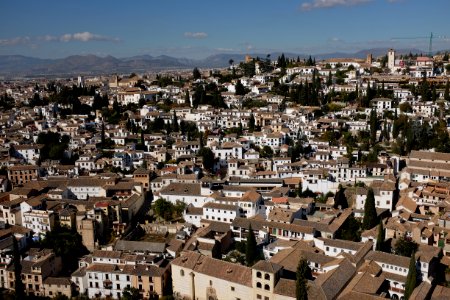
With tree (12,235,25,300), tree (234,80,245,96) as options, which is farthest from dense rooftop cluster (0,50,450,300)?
tree (234,80,245,96)

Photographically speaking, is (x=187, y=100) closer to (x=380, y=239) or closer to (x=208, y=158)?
(x=208, y=158)

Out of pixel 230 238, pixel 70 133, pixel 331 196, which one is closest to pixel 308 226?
pixel 230 238

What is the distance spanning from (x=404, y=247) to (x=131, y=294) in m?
14.8

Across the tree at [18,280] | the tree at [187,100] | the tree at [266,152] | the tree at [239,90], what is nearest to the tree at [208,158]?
the tree at [266,152]

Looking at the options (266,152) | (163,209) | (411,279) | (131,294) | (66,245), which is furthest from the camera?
(266,152)

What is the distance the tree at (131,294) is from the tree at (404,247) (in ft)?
46.5

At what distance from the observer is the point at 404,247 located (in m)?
22.9

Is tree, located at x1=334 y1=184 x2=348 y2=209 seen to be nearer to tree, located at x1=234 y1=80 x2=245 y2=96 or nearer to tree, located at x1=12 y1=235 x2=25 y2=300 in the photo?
tree, located at x1=12 y1=235 x2=25 y2=300

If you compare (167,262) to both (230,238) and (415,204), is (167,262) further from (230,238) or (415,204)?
(415,204)

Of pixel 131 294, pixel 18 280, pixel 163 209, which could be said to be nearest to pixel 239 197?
pixel 163 209

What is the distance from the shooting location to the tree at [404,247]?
2292 centimetres

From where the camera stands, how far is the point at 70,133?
48500mm

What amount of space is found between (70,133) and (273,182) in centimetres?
2718

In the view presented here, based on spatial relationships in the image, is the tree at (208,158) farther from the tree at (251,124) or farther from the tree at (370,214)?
the tree at (370,214)
